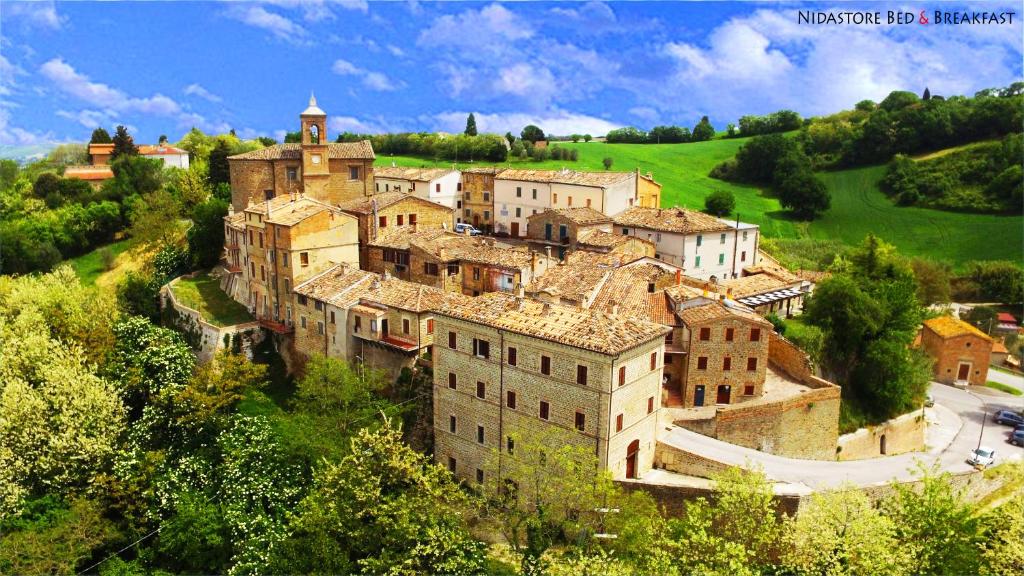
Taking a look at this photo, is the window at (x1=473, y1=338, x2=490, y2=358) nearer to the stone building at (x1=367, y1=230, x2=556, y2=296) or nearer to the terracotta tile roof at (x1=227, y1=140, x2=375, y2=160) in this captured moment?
the stone building at (x1=367, y1=230, x2=556, y2=296)

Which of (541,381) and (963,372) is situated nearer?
(541,381)

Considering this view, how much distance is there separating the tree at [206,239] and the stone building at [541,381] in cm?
3237

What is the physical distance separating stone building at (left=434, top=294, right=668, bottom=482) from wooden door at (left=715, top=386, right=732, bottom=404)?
5828 millimetres

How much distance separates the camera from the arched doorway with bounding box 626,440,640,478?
109ft

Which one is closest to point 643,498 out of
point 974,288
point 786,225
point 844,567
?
point 844,567

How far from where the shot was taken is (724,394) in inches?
1538

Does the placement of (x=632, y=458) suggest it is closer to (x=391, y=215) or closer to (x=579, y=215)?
(x=579, y=215)

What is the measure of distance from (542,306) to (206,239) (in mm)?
37265

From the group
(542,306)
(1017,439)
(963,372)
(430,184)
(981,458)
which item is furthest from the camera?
(430,184)

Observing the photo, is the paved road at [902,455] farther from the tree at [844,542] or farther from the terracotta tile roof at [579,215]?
the terracotta tile roof at [579,215]

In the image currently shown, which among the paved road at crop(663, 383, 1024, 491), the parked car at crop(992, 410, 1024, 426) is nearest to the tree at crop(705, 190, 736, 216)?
the paved road at crop(663, 383, 1024, 491)

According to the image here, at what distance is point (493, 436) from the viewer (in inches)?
1378

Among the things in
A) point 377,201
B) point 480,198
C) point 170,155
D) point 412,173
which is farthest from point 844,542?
point 170,155

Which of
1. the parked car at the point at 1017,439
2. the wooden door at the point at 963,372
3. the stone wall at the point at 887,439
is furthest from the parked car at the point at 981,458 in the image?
the wooden door at the point at 963,372
